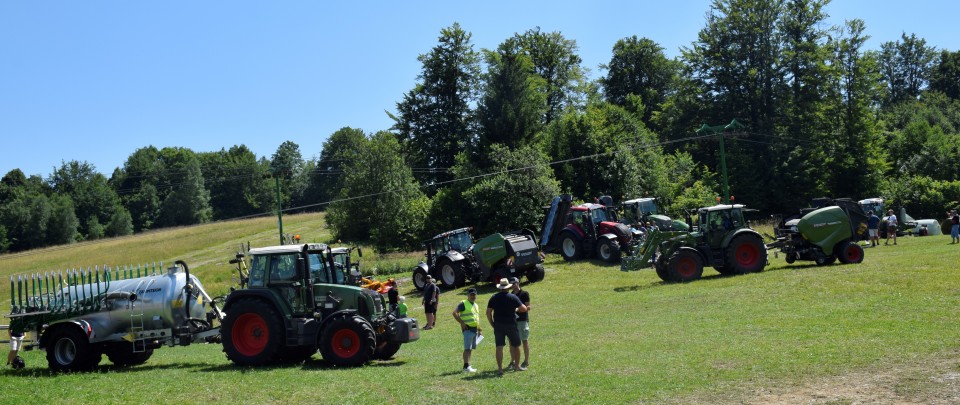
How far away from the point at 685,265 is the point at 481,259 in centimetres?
818

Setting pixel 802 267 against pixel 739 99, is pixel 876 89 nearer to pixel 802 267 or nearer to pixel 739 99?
pixel 739 99

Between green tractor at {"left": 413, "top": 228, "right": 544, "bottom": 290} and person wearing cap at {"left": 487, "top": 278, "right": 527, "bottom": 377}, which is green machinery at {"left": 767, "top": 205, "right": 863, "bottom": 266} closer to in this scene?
green tractor at {"left": 413, "top": 228, "right": 544, "bottom": 290}

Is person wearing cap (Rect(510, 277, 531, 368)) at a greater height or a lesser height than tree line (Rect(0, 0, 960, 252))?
lesser

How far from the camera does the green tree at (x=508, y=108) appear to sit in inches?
2249

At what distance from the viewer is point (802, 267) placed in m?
26.7

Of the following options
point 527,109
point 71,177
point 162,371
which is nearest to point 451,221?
point 527,109

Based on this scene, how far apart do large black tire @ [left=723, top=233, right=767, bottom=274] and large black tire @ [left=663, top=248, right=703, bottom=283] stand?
0.99 m

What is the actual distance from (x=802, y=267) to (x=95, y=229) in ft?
260

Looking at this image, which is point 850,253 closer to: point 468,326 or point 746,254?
point 746,254

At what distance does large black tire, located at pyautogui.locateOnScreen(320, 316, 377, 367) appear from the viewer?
15297mm

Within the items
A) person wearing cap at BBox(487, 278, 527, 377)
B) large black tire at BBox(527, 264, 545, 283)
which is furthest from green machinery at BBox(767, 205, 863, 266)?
person wearing cap at BBox(487, 278, 527, 377)

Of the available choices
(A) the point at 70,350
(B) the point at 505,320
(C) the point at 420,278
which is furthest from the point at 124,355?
(C) the point at 420,278

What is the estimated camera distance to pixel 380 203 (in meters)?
54.7

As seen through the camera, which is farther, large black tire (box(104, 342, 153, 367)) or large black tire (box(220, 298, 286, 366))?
large black tire (box(104, 342, 153, 367))
